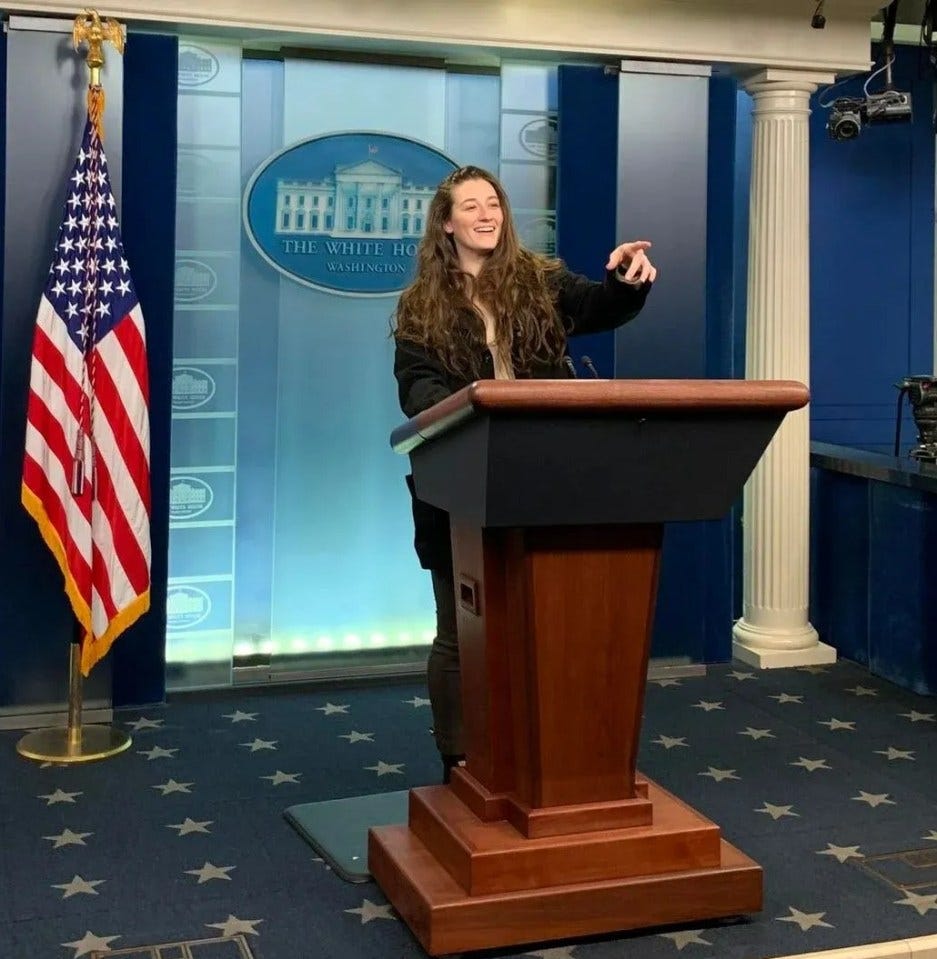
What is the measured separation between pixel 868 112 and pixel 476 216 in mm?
2898

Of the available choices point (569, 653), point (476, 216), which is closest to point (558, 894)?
point (569, 653)

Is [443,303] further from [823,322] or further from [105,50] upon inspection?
[823,322]

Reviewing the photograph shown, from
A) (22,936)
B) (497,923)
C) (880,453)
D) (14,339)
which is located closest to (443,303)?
(497,923)

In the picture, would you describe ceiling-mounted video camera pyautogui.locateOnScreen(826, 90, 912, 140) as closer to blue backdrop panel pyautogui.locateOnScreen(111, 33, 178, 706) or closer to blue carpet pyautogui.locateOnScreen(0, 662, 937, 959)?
blue carpet pyautogui.locateOnScreen(0, 662, 937, 959)

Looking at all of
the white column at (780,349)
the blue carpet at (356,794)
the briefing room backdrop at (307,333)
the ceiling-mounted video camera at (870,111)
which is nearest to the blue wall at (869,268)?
the ceiling-mounted video camera at (870,111)

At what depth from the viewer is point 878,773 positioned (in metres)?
3.85

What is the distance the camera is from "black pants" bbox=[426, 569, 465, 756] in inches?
122

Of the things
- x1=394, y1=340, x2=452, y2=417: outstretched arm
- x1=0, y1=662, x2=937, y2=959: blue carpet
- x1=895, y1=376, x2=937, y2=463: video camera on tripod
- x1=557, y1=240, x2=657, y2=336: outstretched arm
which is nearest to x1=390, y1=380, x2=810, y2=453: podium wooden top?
x1=394, y1=340, x2=452, y2=417: outstretched arm

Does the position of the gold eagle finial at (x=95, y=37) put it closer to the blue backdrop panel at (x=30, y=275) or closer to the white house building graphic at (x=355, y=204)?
the blue backdrop panel at (x=30, y=275)

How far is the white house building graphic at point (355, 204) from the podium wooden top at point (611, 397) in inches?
91.0

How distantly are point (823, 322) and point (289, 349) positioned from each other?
2593 millimetres

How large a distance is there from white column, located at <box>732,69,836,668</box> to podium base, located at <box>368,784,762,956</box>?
2.43 m

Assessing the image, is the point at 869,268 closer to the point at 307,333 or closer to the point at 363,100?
the point at 363,100

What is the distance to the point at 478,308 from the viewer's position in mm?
2953
